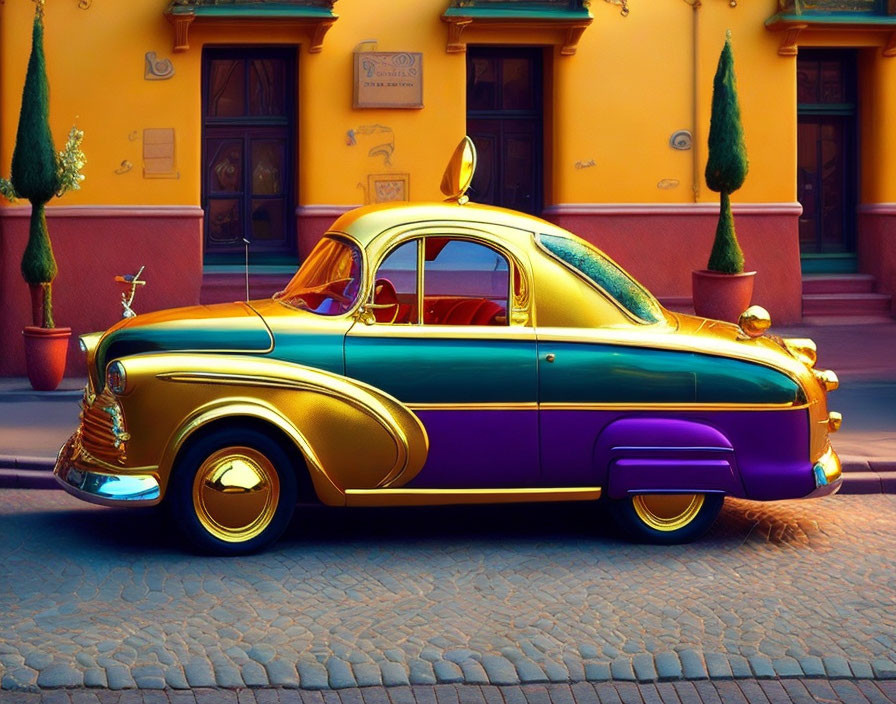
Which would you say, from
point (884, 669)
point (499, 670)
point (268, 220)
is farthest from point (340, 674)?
point (268, 220)

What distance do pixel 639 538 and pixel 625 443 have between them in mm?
559

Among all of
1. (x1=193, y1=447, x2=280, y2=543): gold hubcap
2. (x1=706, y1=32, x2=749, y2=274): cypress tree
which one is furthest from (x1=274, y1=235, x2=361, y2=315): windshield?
(x1=706, y1=32, x2=749, y2=274): cypress tree

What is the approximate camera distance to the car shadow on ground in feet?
28.0

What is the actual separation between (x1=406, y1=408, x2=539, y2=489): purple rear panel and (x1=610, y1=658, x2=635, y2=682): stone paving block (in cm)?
214

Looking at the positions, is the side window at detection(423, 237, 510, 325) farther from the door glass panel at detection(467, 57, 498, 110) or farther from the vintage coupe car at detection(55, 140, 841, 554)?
the door glass panel at detection(467, 57, 498, 110)

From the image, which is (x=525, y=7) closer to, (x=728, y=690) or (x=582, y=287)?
(x=582, y=287)

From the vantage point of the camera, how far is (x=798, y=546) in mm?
8586

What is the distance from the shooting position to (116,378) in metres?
8.15

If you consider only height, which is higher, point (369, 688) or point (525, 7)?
point (525, 7)

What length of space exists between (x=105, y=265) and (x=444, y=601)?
962 centimetres

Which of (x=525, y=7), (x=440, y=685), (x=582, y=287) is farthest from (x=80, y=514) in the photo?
(x=525, y=7)

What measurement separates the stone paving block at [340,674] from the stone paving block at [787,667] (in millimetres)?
1674

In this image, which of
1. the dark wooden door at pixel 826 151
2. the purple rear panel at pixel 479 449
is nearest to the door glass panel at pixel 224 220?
the dark wooden door at pixel 826 151

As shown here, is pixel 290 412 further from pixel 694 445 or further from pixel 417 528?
pixel 694 445
